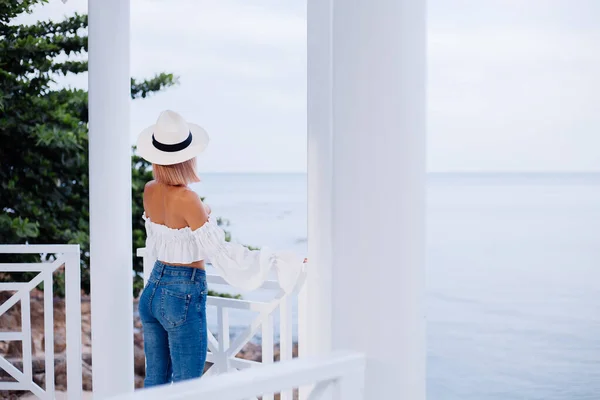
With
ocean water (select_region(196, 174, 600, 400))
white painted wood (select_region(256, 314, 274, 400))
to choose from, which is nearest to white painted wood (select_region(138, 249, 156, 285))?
white painted wood (select_region(256, 314, 274, 400))

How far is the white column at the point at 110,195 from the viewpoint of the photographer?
3006mm

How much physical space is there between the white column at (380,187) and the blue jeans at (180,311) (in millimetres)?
1528

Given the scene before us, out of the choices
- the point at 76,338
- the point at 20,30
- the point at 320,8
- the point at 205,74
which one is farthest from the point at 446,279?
the point at 320,8

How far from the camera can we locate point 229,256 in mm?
3039

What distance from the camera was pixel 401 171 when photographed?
1.57 meters

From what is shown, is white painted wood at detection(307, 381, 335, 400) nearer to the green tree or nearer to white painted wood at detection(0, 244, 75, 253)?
white painted wood at detection(0, 244, 75, 253)

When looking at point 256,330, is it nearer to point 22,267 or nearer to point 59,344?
point 22,267

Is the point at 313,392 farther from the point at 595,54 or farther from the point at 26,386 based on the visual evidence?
the point at 595,54

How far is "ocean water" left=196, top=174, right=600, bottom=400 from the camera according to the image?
444 inches

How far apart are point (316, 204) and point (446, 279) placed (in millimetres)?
12121

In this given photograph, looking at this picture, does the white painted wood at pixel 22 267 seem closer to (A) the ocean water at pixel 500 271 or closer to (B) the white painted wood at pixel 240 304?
(B) the white painted wood at pixel 240 304

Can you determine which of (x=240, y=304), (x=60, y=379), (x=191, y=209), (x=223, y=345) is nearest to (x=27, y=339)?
(x=223, y=345)

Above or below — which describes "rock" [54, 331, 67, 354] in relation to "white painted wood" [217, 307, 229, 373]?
below

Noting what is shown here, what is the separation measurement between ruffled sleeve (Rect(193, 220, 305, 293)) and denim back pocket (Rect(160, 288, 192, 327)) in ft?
0.63
